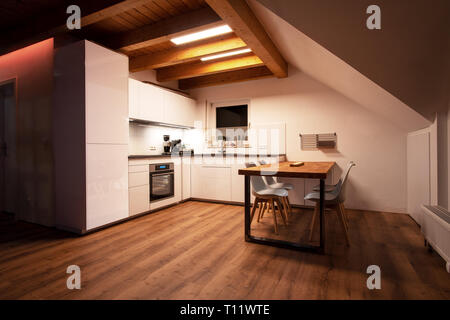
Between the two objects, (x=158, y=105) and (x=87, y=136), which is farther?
(x=158, y=105)

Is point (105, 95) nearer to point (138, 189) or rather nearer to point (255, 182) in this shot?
point (138, 189)

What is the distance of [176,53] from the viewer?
3.50m

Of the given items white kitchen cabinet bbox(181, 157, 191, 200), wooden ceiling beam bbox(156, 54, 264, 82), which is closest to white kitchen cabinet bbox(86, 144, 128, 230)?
white kitchen cabinet bbox(181, 157, 191, 200)

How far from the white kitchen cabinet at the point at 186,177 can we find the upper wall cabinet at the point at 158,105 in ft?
2.55

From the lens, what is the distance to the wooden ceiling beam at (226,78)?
4.23 metres

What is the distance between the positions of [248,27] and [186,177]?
2.80 metres

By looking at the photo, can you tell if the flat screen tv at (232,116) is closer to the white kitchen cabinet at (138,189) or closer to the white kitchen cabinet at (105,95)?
the white kitchen cabinet at (138,189)

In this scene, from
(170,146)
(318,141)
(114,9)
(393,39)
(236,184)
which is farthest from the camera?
(170,146)

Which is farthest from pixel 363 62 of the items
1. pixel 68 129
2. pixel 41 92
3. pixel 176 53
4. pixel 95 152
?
pixel 41 92

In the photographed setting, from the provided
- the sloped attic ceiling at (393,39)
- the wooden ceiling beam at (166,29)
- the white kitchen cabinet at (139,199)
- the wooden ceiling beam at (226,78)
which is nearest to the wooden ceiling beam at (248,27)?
the sloped attic ceiling at (393,39)

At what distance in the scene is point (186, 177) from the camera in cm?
437

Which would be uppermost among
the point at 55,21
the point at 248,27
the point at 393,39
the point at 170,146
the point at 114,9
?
the point at 55,21

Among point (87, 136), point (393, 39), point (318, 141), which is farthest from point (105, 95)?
point (318, 141)
